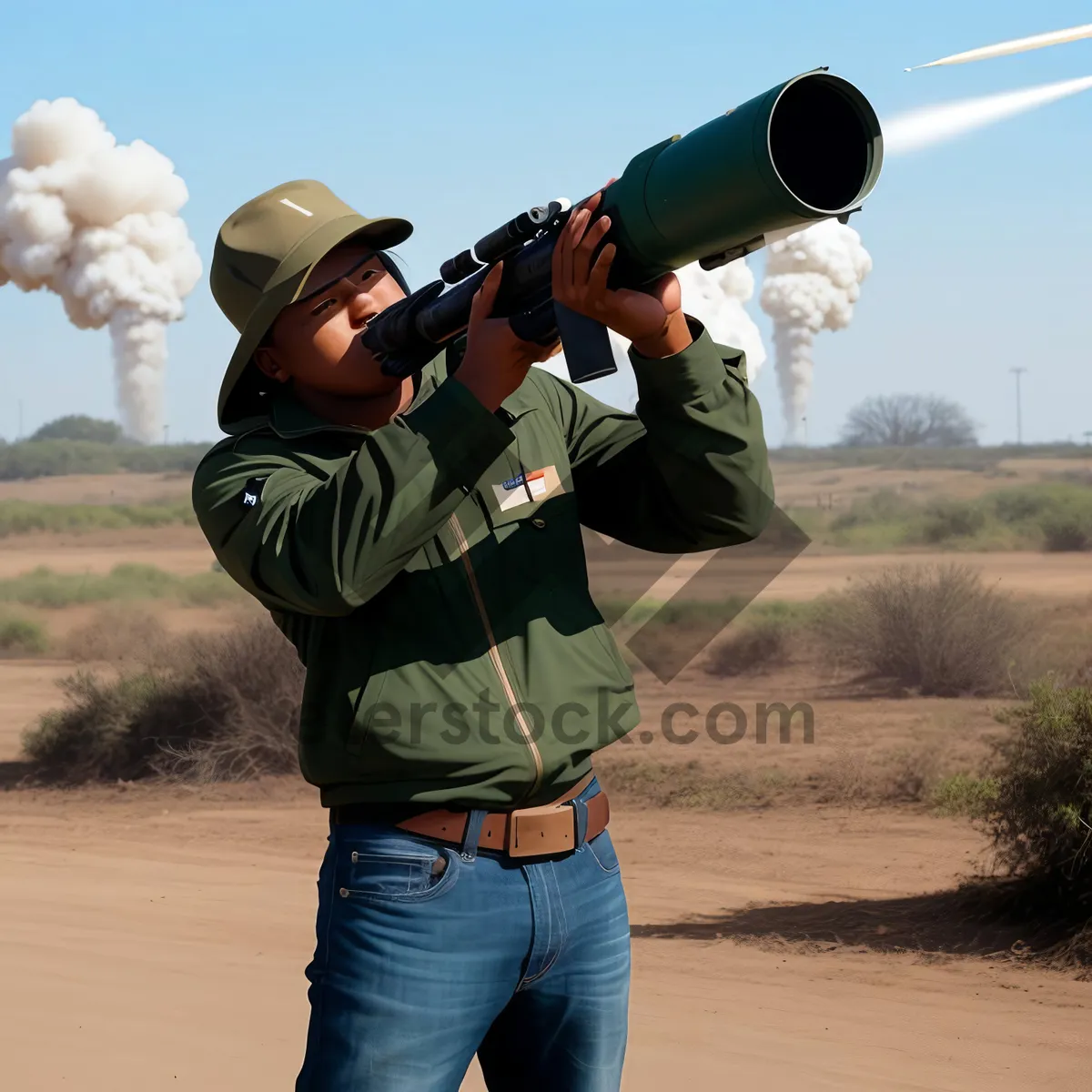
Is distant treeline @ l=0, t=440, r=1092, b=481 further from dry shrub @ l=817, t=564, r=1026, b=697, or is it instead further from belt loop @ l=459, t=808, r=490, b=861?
belt loop @ l=459, t=808, r=490, b=861

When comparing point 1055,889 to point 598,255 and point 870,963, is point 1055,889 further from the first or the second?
point 598,255

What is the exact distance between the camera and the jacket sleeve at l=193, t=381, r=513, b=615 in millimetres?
2373

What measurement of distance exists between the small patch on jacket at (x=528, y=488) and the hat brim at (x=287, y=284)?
473 millimetres

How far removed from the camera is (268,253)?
272 centimetres

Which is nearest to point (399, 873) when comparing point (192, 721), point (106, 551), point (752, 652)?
point (192, 721)

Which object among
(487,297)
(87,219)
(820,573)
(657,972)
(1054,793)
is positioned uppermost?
(87,219)

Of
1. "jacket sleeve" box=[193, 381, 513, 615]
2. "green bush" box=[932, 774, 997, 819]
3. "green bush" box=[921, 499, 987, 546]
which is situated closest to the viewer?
"jacket sleeve" box=[193, 381, 513, 615]

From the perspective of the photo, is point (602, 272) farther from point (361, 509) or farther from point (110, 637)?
point (110, 637)

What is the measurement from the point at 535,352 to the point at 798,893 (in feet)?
26.0

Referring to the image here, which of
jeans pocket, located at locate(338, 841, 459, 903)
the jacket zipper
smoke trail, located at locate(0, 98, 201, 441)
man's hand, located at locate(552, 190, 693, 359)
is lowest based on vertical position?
jeans pocket, located at locate(338, 841, 459, 903)

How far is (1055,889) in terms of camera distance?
8.30m

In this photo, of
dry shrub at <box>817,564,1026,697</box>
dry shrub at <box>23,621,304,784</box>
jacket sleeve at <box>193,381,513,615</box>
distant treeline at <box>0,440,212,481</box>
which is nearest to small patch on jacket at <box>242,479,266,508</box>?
jacket sleeve at <box>193,381,513,615</box>

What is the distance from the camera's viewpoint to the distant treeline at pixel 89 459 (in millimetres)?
64750

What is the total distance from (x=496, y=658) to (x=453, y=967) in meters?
0.49
